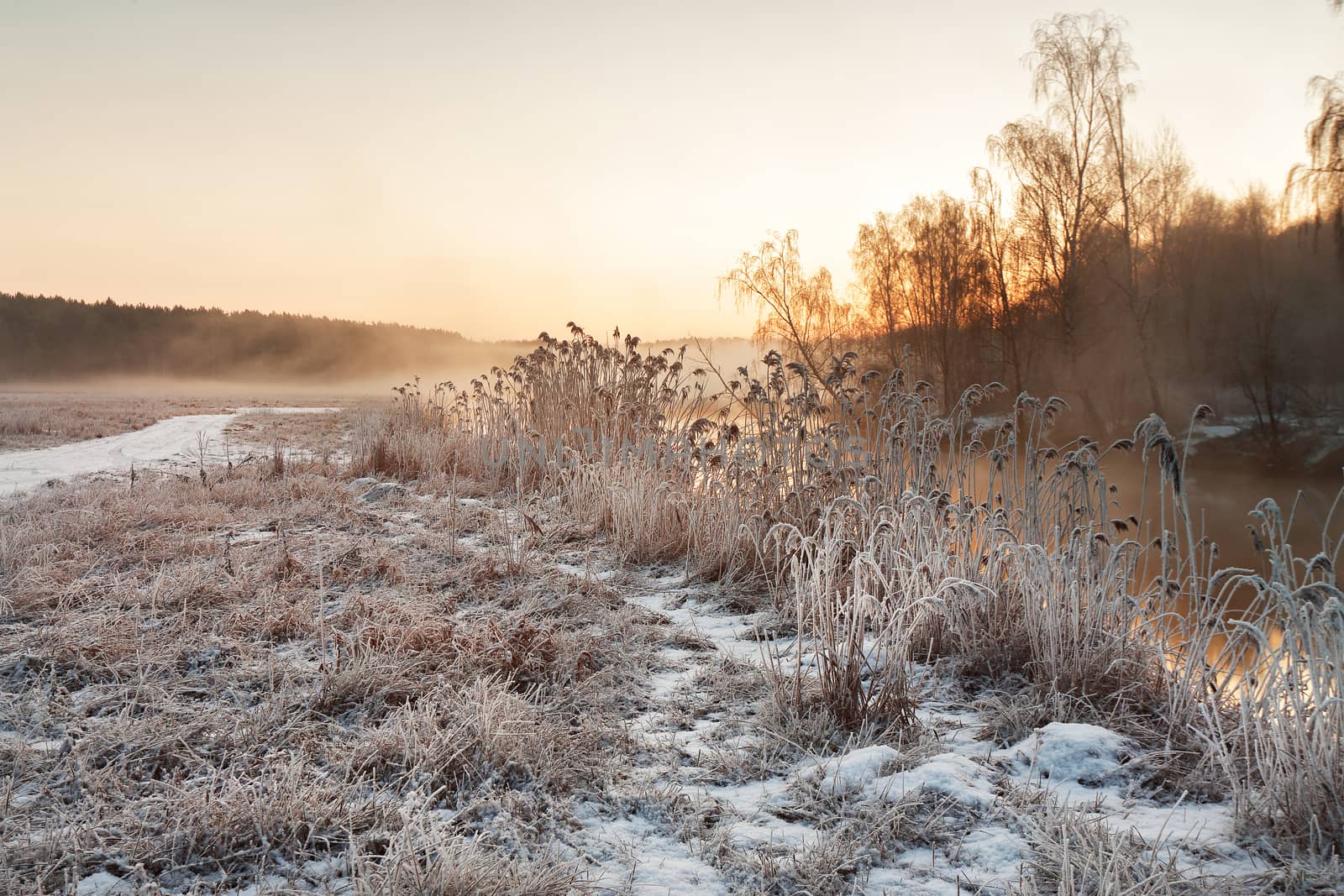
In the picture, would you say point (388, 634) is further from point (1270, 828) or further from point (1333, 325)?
point (1333, 325)

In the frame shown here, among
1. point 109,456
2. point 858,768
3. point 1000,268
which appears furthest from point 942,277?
point 858,768

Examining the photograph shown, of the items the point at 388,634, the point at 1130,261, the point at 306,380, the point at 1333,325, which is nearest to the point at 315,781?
the point at 388,634

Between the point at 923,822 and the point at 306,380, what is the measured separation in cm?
8363

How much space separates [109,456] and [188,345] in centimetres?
7291

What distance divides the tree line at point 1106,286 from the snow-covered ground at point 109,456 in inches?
553

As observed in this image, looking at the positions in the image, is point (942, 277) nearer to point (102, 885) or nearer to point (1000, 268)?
point (1000, 268)

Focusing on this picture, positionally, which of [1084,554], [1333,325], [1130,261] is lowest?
[1084,554]

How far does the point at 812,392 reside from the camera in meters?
4.93

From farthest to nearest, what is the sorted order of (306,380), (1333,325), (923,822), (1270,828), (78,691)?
(306,380), (1333,325), (78,691), (923,822), (1270,828)

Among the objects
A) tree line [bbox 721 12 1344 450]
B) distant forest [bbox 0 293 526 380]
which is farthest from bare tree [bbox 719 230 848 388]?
distant forest [bbox 0 293 526 380]

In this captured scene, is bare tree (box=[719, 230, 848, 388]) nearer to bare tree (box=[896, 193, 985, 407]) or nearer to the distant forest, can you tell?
bare tree (box=[896, 193, 985, 407])

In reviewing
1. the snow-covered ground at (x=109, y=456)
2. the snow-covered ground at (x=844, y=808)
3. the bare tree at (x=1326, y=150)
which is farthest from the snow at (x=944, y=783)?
the bare tree at (x=1326, y=150)

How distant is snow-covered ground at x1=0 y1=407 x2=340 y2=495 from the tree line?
553 inches

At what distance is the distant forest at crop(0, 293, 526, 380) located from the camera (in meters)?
63.7
